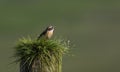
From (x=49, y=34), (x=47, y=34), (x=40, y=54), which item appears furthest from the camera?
(x=49, y=34)

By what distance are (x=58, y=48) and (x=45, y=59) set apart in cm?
29

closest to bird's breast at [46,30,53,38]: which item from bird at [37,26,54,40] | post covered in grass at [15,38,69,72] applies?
bird at [37,26,54,40]

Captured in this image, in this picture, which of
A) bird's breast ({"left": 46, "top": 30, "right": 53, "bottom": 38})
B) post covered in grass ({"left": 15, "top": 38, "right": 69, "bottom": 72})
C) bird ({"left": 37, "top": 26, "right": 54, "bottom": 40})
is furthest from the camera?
bird's breast ({"left": 46, "top": 30, "right": 53, "bottom": 38})

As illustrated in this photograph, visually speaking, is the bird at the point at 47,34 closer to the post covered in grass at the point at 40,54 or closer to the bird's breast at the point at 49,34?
the bird's breast at the point at 49,34

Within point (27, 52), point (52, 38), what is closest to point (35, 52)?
point (27, 52)

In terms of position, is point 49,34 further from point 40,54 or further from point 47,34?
point 40,54

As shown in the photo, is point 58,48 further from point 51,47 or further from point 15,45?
point 15,45

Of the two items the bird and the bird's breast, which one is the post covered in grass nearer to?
the bird

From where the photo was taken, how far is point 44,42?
23.0ft

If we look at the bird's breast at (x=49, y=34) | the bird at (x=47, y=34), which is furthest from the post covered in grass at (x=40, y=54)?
the bird's breast at (x=49, y=34)

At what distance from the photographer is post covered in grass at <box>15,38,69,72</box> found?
6523mm

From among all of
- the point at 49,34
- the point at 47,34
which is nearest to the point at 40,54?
the point at 47,34

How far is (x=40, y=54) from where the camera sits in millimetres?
6723

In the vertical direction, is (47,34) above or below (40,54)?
above
